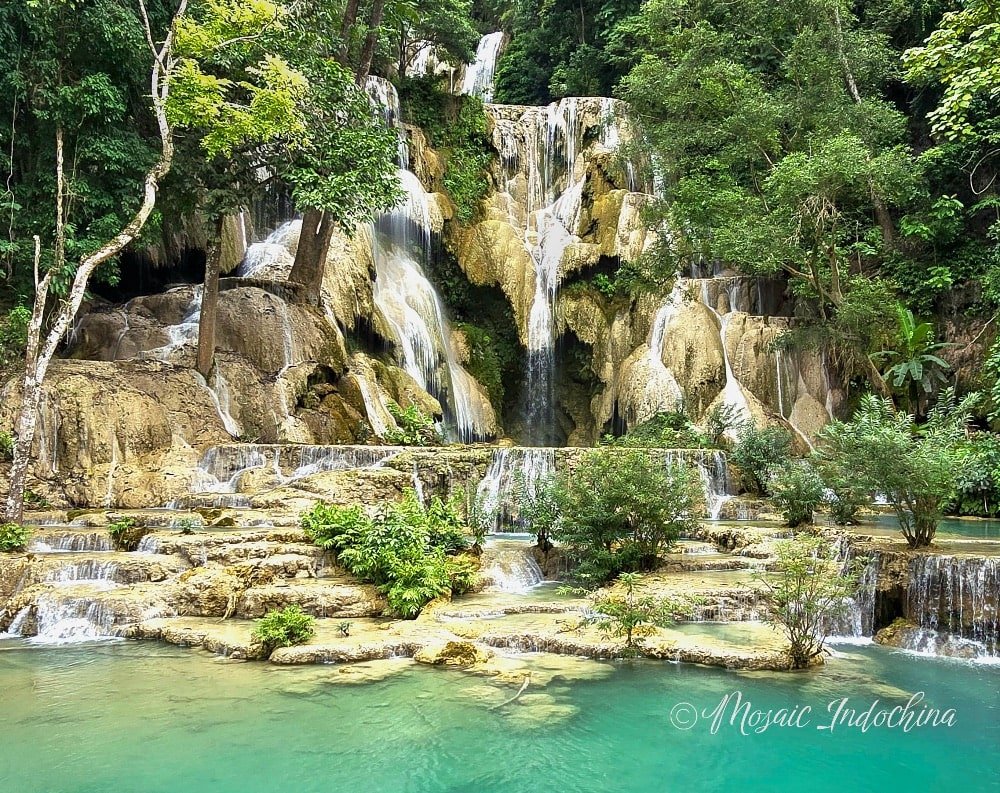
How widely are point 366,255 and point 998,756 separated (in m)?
18.7

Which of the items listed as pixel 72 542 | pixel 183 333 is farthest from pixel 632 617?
pixel 183 333

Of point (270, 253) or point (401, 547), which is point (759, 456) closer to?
point (401, 547)

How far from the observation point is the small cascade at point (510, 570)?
33.3 feet

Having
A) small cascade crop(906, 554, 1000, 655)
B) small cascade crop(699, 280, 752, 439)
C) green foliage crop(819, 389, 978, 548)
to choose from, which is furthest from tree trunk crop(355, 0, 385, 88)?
small cascade crop(906, 554, 1000, 655)

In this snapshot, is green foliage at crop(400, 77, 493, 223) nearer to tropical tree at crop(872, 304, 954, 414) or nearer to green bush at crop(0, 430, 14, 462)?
tropical tree at crop(872, 304, 954, 414)

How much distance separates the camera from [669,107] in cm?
2088

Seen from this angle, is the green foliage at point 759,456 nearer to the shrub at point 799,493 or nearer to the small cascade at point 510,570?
the shrub at point 799,493

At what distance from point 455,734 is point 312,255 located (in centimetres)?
1487

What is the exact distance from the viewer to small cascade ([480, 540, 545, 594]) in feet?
33.3

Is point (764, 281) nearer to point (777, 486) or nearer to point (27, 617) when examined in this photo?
point (777, 486)

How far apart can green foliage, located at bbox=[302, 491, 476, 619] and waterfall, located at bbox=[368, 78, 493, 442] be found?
10502 millimetres

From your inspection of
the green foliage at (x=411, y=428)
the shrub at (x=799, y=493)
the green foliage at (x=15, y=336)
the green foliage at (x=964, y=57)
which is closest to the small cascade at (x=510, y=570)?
the shrub at (x=799, y=493)

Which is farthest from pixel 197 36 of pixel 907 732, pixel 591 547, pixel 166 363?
pixel 907 732

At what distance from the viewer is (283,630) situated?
289 inches
